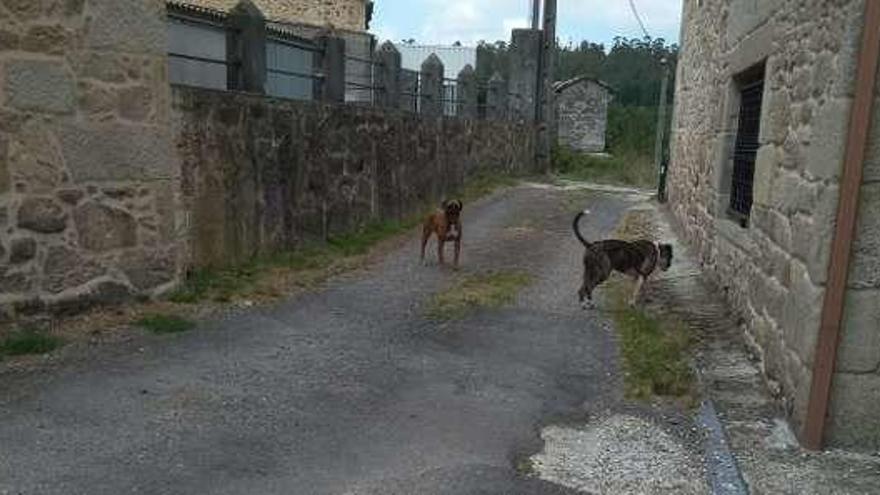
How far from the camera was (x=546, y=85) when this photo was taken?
2162cm

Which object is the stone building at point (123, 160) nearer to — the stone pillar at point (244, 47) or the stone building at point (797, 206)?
the stone pillar at point (244, 47)

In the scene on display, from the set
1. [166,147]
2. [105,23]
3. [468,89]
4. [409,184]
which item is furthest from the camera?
[468,89]

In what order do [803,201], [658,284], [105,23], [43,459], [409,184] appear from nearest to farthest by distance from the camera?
1. [43,459]
2. [803,201]
3. [105,23]
4. [658,284]
5. [409,184]

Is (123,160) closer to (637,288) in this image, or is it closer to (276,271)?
(276,271)

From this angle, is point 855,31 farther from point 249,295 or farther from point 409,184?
point 409,184

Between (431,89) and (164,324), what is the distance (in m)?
8.66

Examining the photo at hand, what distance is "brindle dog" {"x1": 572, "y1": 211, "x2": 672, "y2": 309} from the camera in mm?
6965

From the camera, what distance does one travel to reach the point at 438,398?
4.68 meters

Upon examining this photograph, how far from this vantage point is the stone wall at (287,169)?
7094 millimetres

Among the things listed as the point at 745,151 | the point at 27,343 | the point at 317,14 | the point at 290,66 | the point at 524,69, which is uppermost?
the point at 317,14

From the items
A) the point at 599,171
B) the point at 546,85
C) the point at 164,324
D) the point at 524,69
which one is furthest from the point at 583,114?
the point at 164,324

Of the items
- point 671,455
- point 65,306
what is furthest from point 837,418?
point 65,306

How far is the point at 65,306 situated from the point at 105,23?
1.97 meters

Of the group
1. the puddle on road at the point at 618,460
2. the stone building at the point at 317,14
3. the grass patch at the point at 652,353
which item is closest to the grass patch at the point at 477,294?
the grass patch at the point at 652,353
